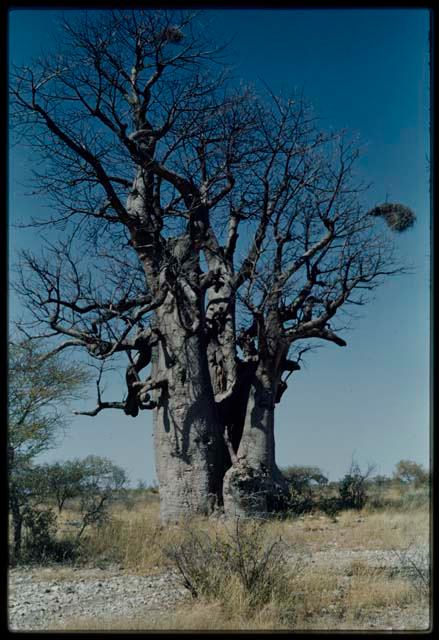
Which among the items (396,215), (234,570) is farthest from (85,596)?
(396,215)

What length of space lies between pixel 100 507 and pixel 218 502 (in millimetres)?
2435

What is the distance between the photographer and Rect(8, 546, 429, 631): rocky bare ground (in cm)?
527

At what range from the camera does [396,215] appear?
38.8 feet

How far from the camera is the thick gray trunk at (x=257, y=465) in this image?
1004 cm

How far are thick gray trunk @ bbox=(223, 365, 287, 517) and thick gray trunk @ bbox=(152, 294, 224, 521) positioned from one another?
1.13 feet

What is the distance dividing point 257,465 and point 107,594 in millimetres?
4798

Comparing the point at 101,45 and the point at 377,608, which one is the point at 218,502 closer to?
the point at 377,608

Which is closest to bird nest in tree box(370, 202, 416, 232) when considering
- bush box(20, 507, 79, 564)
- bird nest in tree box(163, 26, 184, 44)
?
bird nest in tree box(163, 26, 184, 44)

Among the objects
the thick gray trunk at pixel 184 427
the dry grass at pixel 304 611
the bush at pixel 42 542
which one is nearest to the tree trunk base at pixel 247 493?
the thick gray trunk at pixel 184 427

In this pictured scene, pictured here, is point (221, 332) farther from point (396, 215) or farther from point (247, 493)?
point (396, 215)

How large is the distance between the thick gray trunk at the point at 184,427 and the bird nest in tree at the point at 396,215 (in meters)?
3.64

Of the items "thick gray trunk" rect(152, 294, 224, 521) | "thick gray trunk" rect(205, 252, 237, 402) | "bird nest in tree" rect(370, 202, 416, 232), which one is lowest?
"thick gray trunk" rect(152, 294, 224, 521)

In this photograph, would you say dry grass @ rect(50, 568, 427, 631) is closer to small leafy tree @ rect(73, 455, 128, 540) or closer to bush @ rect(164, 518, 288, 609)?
bush @ rect(164, 518, 288, 609)
